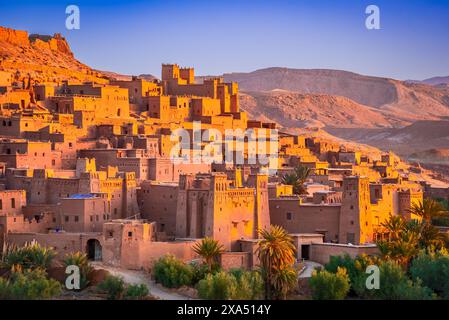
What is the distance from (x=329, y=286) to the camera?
36656 millimetres

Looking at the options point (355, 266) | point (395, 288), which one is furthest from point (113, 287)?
point (395, 288)

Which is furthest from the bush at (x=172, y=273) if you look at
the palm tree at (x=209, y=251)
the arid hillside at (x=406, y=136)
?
the arid hillside at (x=406, y=136)

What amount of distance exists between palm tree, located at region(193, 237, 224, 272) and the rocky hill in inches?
822

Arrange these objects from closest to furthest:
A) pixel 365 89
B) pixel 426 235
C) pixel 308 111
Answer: pixel 426 235 < pixel 308 111 < pixel 365 89

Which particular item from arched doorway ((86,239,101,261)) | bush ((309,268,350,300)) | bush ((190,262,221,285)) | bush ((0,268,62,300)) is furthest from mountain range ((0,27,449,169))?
bush ((309,268,350,300))

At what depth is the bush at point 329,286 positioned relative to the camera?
120 ft

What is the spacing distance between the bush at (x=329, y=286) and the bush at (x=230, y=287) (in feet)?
6.46

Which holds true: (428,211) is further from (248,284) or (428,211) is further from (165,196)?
(248,284)

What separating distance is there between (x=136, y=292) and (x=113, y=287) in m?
0.83

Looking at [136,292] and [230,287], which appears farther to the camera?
[136,292]

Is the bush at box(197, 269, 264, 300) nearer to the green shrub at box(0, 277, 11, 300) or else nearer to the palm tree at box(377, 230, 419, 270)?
the palm tree at box(377, 230, 419, 270)

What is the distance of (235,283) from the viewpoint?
115 feet
